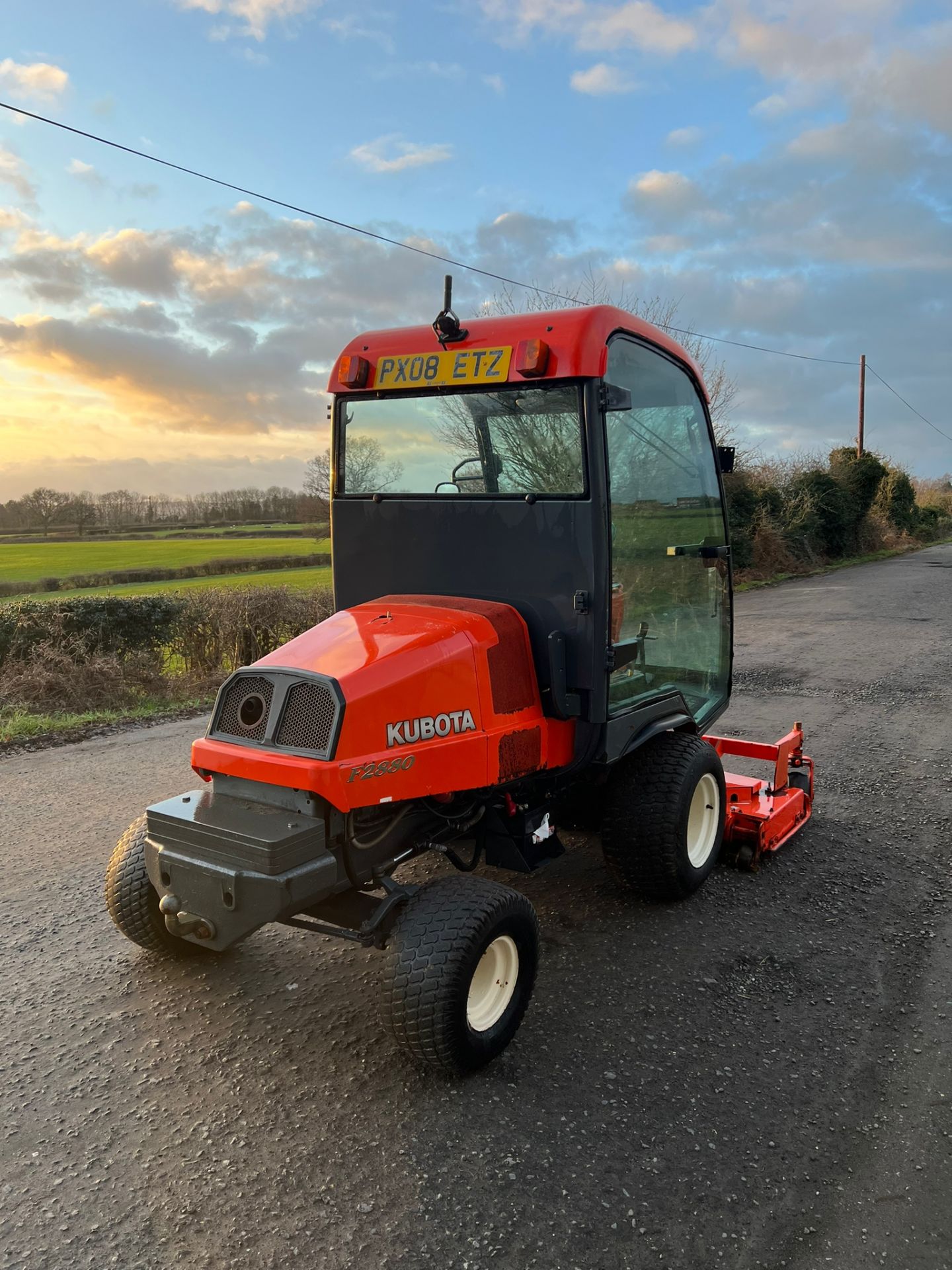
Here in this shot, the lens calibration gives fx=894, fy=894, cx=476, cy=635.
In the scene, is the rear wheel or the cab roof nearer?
the cab roof

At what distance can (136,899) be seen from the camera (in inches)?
138

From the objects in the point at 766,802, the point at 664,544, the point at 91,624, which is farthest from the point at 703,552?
the point at 91,624

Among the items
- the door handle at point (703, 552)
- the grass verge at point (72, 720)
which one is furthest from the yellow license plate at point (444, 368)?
the grass verge at point (72, 720)

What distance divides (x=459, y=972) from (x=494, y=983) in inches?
13.8

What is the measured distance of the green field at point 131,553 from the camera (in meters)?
23.6

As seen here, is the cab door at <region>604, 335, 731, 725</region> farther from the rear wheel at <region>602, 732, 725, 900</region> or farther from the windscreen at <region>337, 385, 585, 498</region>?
the rear wheel at <region>602, 732, 725, 900</region>

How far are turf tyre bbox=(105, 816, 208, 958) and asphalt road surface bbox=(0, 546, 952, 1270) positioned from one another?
16 cm

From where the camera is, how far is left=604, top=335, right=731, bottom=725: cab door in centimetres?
382

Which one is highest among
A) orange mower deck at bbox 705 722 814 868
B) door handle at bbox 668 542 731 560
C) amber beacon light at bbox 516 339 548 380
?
amber beacon light at bbox 516 339 548 380

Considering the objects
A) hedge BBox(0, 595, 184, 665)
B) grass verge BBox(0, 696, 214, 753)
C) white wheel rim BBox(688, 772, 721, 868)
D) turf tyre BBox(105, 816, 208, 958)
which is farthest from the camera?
hedge BBox(0, 595, 184, 665)

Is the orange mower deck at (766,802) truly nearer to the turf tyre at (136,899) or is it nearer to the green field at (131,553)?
the turf tyre at (136,899)

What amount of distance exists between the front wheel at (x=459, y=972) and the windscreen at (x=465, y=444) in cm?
164

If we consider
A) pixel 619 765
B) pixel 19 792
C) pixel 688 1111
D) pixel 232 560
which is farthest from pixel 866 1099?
pixel 232 560

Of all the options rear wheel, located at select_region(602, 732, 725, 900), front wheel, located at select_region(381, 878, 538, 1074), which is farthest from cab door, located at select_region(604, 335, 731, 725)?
front wheel, located at select_region(381, 878, 538, 1074)
